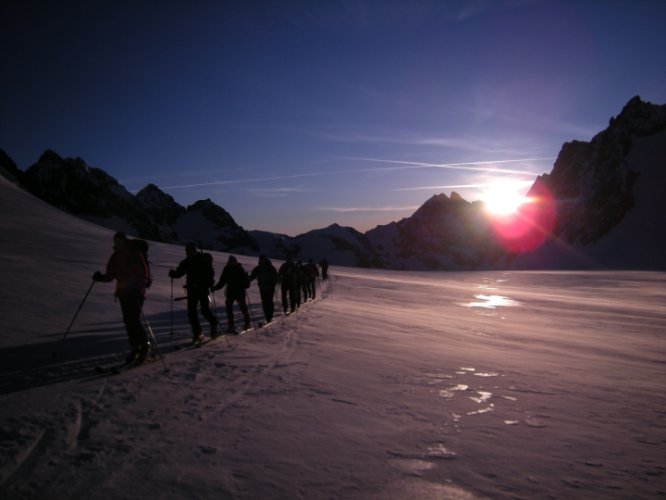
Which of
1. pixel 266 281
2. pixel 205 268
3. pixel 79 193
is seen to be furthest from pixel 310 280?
pixel 79 193

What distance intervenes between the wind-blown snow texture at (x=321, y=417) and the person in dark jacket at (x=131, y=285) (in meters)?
0.51

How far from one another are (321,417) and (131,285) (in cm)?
389

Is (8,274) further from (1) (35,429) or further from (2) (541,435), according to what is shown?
(2) (541,435)

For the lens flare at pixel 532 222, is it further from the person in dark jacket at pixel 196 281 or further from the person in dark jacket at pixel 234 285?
→ the person in dark jacket at pixel 196 281

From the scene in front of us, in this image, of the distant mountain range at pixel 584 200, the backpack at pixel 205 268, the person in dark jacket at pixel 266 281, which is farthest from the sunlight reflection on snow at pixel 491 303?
the distant mountain range at pixel 584 200

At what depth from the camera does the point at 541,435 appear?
160 inches

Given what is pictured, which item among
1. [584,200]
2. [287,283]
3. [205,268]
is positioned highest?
[584,200]

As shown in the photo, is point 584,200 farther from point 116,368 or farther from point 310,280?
point 116,368

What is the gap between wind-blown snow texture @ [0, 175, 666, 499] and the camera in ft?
10.0

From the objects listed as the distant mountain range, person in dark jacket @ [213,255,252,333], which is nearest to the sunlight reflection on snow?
person in dark jacket @ [213,255,252,333]

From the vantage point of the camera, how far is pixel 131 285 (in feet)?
20.7

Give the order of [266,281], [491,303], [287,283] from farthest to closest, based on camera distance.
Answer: [491,303] < [287,283] < [266,281]

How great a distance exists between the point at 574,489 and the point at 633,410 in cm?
275

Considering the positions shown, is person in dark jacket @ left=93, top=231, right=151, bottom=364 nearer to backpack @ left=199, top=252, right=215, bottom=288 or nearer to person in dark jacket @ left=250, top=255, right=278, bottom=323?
backpack @ left=199, top=252, right=215, bottom=288
